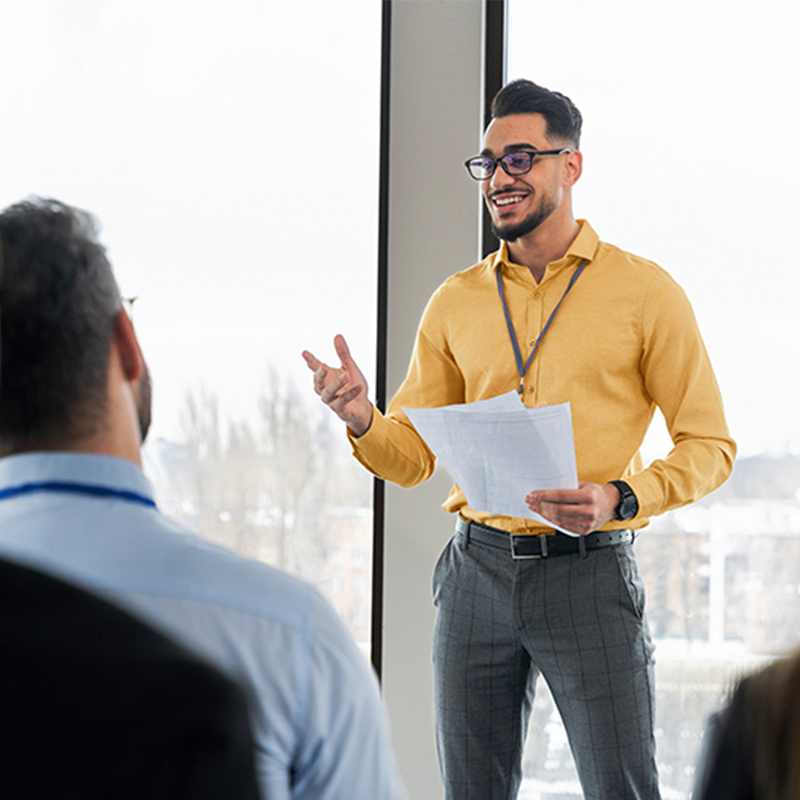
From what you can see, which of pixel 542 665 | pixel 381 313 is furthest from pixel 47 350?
pixel 381 313

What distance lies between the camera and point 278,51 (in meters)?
2.53

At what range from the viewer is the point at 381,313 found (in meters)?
2.45

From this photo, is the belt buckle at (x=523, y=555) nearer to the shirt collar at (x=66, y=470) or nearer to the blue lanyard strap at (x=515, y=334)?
the blue lanyard strap at (x=515, y=334)

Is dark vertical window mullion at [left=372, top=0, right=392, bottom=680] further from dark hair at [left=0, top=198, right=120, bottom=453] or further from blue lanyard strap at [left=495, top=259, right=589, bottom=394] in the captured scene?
dark hair at [left=0, top=198, right=120, bottom=453]

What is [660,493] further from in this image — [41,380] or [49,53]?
[49,53]

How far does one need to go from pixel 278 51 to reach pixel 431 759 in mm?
2215

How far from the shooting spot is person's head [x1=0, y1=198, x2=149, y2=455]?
63 centimetres

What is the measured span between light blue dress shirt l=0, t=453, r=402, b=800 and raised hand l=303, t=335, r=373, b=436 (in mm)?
1118

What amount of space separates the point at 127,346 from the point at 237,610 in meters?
0.25

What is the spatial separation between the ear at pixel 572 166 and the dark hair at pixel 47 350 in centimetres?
143

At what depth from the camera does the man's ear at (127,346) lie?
68 cm

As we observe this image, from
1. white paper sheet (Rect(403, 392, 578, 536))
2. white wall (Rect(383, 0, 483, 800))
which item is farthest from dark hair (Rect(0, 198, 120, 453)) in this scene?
white wall (Rect(383, 0, 483, 800))

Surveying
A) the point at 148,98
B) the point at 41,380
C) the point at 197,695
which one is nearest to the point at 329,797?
the point at 197,695

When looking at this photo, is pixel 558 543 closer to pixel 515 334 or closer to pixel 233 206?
pixel 515 334
